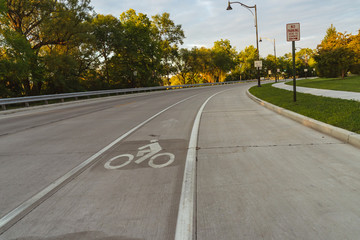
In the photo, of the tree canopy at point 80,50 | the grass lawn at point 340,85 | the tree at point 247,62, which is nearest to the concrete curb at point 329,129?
the grass lawn at point 340,85

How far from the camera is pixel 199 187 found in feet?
11.8

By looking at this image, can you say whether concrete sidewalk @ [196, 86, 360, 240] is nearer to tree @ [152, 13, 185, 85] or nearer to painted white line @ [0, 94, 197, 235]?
painted white line @ [0, 94, 197, 235]

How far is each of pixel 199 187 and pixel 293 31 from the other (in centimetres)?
1000

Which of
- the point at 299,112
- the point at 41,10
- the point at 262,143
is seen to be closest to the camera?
the point at 262,143

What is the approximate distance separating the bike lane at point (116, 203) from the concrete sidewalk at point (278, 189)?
448 millimetres

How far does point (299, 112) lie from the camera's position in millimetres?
9047

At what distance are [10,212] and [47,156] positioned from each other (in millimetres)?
2553

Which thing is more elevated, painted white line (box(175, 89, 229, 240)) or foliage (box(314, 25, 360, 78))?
foliage (box(314, 25, 360, 78))

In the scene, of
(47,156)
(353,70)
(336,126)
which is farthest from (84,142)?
(353,70)

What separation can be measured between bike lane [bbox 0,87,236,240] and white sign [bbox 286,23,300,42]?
8.46 meters

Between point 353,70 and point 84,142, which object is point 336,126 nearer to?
point 84,142

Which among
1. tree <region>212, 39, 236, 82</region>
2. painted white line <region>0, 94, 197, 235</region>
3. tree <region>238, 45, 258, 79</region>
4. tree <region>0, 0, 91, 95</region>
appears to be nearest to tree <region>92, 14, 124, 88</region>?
tree <region>0, 0, 91, 95</region>

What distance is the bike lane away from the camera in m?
2.64

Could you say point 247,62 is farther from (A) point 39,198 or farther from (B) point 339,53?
(A) point 39,198
